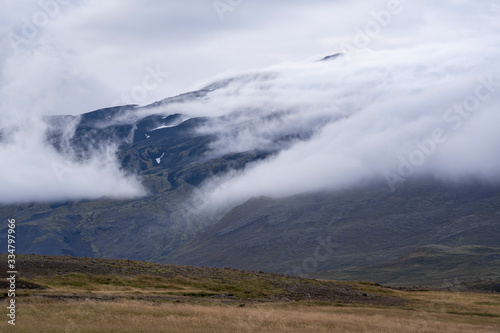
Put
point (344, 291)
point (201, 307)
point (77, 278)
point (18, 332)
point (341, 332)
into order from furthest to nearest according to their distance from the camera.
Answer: point (344, 291) < point (77, 278) < point (201, 307) < point (341, 332) < point (18, 332)

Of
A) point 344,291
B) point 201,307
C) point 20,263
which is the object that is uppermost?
point 20,263

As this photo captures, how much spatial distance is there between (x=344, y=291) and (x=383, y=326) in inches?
1456

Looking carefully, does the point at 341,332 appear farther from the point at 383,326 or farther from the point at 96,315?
the point at 96,315

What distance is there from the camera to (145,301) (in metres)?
54.6

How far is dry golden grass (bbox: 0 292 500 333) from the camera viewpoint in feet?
133

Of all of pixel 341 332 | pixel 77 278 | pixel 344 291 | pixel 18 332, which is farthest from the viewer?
pixel 344 291

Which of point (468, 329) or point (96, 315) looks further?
point (468, 329)

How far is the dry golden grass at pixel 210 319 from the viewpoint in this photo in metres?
40.7

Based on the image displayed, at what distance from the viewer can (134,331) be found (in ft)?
127

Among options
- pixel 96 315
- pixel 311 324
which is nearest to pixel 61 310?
pixel 96 315

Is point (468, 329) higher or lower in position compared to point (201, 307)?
lower

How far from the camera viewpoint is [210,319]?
4506 cm

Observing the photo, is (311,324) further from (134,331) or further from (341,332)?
(134,331)

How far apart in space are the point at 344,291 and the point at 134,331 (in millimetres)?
48199
